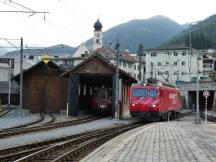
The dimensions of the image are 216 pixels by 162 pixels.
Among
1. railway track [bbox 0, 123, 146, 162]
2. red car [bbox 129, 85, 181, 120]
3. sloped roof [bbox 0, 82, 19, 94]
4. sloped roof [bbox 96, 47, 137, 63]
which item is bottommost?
railway track [bbox 0, 123, 146, 162]

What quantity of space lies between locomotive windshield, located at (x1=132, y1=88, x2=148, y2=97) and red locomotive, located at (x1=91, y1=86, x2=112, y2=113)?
8.66m

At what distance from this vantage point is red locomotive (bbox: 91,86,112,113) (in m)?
48.1

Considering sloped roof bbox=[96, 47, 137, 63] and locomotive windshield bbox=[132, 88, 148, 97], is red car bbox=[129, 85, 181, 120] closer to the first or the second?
locomotive windshield bbox=[132, 88, 148, 97]

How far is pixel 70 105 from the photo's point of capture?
43906 millimetres

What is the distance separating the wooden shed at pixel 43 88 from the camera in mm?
49031

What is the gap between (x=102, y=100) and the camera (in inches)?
1905

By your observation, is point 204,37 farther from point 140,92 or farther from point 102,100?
point 140,92

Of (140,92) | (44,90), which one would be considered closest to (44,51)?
(44,90)

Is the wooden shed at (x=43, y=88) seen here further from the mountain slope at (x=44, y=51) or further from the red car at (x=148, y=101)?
the red car at (x=148, y=101)

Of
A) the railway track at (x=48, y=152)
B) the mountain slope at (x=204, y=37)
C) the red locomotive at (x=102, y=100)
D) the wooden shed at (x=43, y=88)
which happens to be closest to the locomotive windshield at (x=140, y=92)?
the red locomotive at (x=102, y=100)

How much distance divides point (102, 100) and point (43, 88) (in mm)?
6104

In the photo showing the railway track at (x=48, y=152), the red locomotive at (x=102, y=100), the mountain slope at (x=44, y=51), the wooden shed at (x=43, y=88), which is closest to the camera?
the railway track at (x=48, y=152)

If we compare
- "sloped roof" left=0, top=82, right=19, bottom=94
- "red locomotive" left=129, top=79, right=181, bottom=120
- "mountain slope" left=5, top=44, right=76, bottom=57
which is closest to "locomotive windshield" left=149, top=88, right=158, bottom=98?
"red locomotive" left=129, top=79, right=181, bottom=120

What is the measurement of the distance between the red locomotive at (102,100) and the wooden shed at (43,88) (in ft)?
10.4
